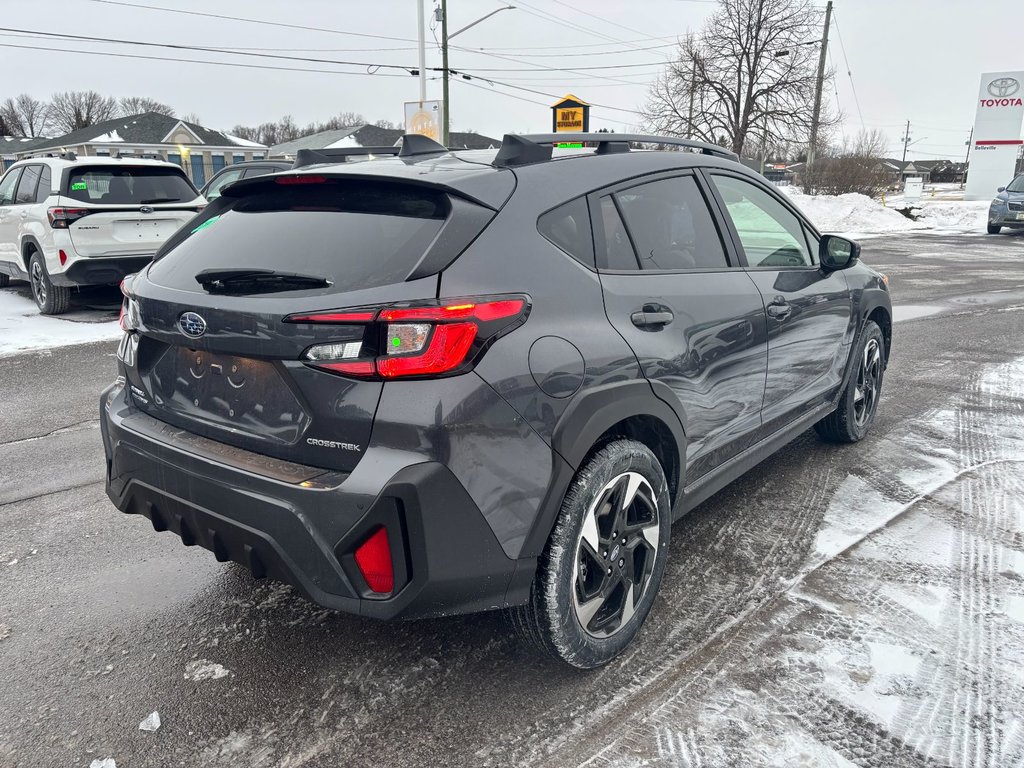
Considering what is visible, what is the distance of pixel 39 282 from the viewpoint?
9242mm

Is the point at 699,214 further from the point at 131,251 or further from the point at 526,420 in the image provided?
the point at 131,251

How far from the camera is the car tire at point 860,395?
446 centimetres

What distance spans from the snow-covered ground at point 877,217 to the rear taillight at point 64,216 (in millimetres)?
21764

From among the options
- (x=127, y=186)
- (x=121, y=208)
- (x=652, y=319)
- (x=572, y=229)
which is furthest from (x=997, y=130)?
(x=572, y=229)

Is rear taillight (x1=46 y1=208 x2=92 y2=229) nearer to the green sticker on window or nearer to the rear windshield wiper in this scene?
the green sticker on window

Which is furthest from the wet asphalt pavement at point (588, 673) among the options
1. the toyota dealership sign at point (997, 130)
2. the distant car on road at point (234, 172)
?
the toyota dealership sign at point (997, 130)

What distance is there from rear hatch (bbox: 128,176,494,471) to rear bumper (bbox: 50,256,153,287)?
668 centimetres

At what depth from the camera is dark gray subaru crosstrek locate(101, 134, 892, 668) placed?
2.02 m

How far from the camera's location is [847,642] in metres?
2.67

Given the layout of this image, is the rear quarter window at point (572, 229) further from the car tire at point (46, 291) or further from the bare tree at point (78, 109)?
the bare tree at point (78, 109)

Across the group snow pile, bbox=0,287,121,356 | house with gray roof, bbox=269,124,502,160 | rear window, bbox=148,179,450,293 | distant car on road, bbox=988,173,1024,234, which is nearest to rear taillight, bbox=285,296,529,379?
rear window, bbox=148,179,450,293

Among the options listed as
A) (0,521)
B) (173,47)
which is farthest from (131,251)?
(173,47)

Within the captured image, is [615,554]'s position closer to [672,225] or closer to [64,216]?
[672,225]

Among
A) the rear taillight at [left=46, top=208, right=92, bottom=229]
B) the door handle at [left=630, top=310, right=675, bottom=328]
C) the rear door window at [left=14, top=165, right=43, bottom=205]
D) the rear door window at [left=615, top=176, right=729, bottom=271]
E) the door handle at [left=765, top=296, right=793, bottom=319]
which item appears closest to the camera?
the door handle at [left=630, top=310, right=675, bottom=328]
